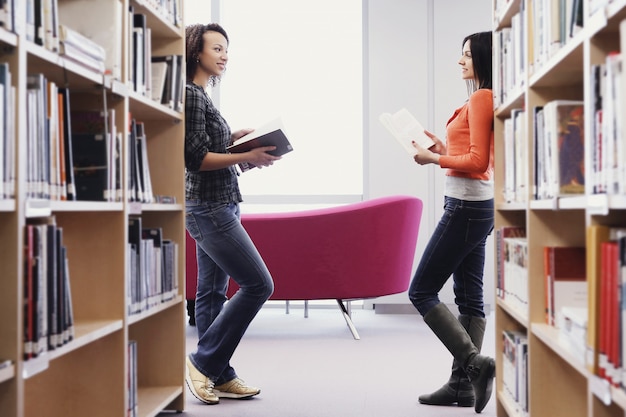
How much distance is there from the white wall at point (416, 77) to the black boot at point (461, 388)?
276cm

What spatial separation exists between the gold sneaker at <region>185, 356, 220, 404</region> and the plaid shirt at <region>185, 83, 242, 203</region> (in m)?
0.70

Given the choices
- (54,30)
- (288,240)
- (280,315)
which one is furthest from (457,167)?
(280,315)

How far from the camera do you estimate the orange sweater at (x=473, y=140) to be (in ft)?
8.38

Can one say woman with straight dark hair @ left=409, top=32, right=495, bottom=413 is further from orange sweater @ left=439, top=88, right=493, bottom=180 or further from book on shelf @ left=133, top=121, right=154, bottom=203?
book on shelf @ left=133, top=121, right=154, bottom=203

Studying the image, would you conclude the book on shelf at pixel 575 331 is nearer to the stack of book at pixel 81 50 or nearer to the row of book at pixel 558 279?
the row of book at pixel 558 279

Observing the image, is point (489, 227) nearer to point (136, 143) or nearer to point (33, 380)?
point (136, 143)

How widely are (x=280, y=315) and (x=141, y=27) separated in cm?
344

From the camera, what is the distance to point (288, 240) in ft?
14.4

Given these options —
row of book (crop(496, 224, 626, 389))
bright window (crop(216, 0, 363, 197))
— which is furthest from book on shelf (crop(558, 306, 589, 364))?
bright window (crop(216, 0, 363, 197))

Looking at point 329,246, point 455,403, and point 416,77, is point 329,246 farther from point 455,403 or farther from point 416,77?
point 416,77

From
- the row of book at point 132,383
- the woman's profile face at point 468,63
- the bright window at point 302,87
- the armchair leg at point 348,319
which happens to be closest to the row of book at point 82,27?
the row of book at point 132,383

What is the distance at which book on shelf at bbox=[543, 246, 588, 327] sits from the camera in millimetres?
→ 1803

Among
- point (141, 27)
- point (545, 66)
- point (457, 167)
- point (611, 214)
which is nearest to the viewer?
point (611, 214)

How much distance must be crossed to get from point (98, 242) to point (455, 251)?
4.27ft
